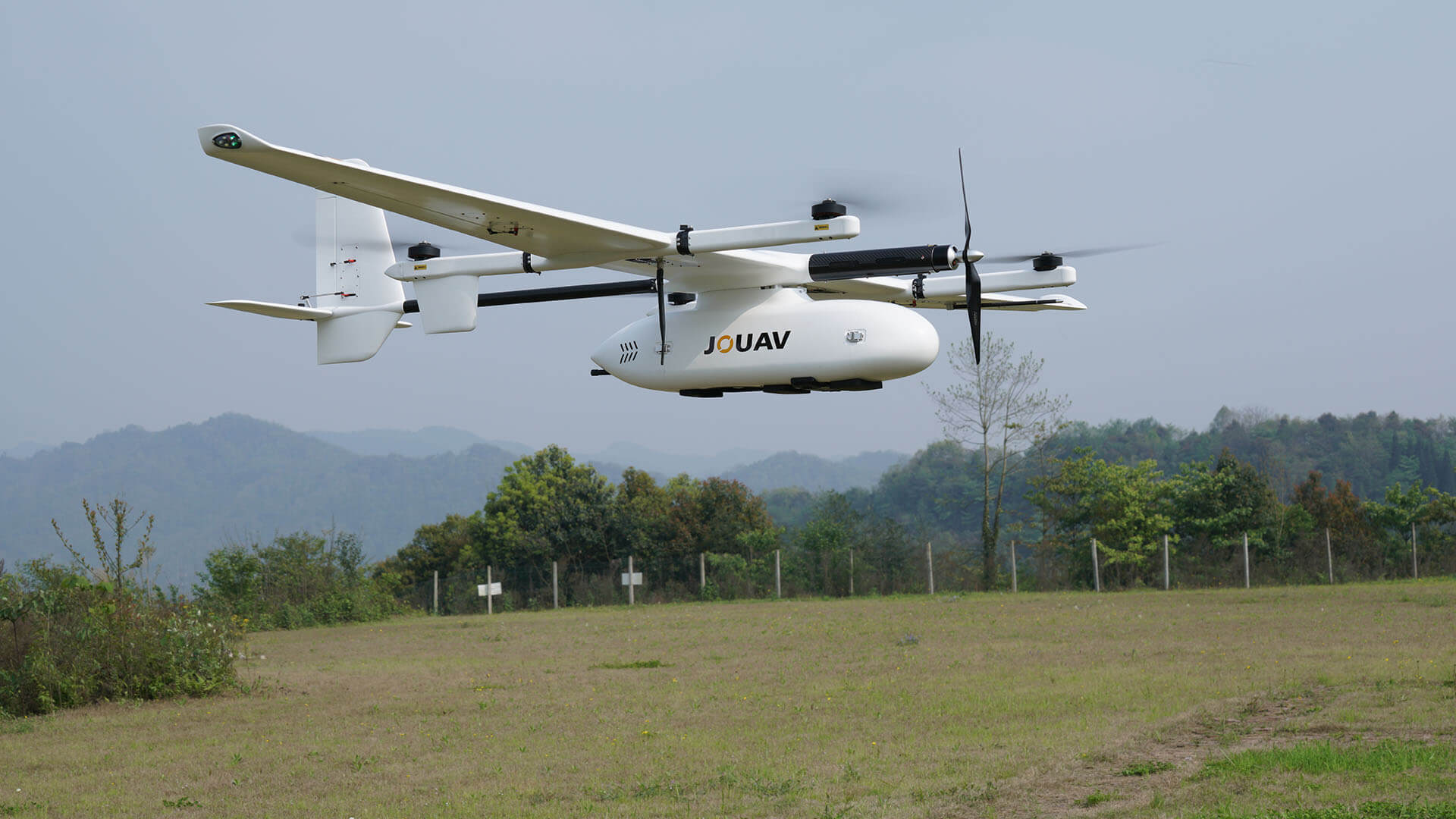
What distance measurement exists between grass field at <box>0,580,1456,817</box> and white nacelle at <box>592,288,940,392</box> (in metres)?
3.20

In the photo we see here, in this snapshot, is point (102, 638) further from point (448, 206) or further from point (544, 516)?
point (544, 516)

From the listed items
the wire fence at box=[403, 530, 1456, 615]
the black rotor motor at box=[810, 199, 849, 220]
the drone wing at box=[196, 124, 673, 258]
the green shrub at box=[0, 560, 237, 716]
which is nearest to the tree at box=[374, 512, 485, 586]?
the wire fence at box=[403, 530, 1456, 615]

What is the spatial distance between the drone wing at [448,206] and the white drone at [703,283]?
0.01 m

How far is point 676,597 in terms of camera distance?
3281 cm

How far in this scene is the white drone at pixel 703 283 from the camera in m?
6.84

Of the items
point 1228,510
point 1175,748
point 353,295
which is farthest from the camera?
point 1228,510

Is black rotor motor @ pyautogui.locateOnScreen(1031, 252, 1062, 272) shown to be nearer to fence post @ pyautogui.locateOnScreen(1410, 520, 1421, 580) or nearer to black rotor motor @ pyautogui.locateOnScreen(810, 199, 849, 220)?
A: black rotor motor @ pyautogui.locateOnScreen(810, 199, 849, 220)

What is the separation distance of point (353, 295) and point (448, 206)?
356 centimetres

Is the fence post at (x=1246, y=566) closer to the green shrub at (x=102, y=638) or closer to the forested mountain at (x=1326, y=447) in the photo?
the green shrub at (x=102, y=638)

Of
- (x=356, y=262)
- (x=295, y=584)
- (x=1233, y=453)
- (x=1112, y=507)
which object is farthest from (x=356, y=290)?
(x=1233, y=453)

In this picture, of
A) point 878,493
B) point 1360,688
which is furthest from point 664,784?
point 878,493

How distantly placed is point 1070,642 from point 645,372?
11.4m

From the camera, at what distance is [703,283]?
851 cm

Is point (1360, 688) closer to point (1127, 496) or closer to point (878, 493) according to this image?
point (1127, 496)
